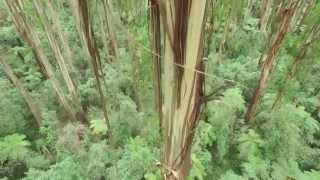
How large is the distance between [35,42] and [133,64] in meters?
0.55

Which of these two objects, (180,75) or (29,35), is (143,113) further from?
(180,75)

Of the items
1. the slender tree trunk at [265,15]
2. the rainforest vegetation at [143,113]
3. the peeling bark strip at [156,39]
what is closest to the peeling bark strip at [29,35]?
the rainforest vegetation at [143,113]

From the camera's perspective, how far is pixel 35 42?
67.8 inches

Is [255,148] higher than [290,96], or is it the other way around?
[290,96]

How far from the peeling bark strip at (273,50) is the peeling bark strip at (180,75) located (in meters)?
0.71

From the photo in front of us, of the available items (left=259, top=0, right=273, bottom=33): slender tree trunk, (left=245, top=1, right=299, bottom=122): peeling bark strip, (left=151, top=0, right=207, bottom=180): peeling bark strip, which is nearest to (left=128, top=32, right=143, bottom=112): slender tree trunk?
(left=245, top=1, right=299, bottom=122): peeling bark strip

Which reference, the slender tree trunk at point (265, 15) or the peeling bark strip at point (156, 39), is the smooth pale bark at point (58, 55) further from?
the slender tree trunk at point (265, 15)

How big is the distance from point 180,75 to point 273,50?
1063mm

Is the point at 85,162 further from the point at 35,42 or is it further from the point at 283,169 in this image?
the point at 283,169

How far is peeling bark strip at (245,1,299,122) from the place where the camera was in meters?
1.26

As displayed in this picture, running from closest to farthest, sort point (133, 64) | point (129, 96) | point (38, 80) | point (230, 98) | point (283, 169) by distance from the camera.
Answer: point (283, 169), point (230, 98), point (133, 64), point (129, 96), point (38, 80)

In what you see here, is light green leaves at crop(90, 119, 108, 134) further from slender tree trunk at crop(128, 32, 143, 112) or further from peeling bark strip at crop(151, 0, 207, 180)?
peeling bark strip at crop(151, 0, 207, 180)

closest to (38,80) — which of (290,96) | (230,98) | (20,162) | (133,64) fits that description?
(20,162)

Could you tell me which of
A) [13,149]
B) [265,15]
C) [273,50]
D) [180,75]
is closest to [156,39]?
[180,75]
